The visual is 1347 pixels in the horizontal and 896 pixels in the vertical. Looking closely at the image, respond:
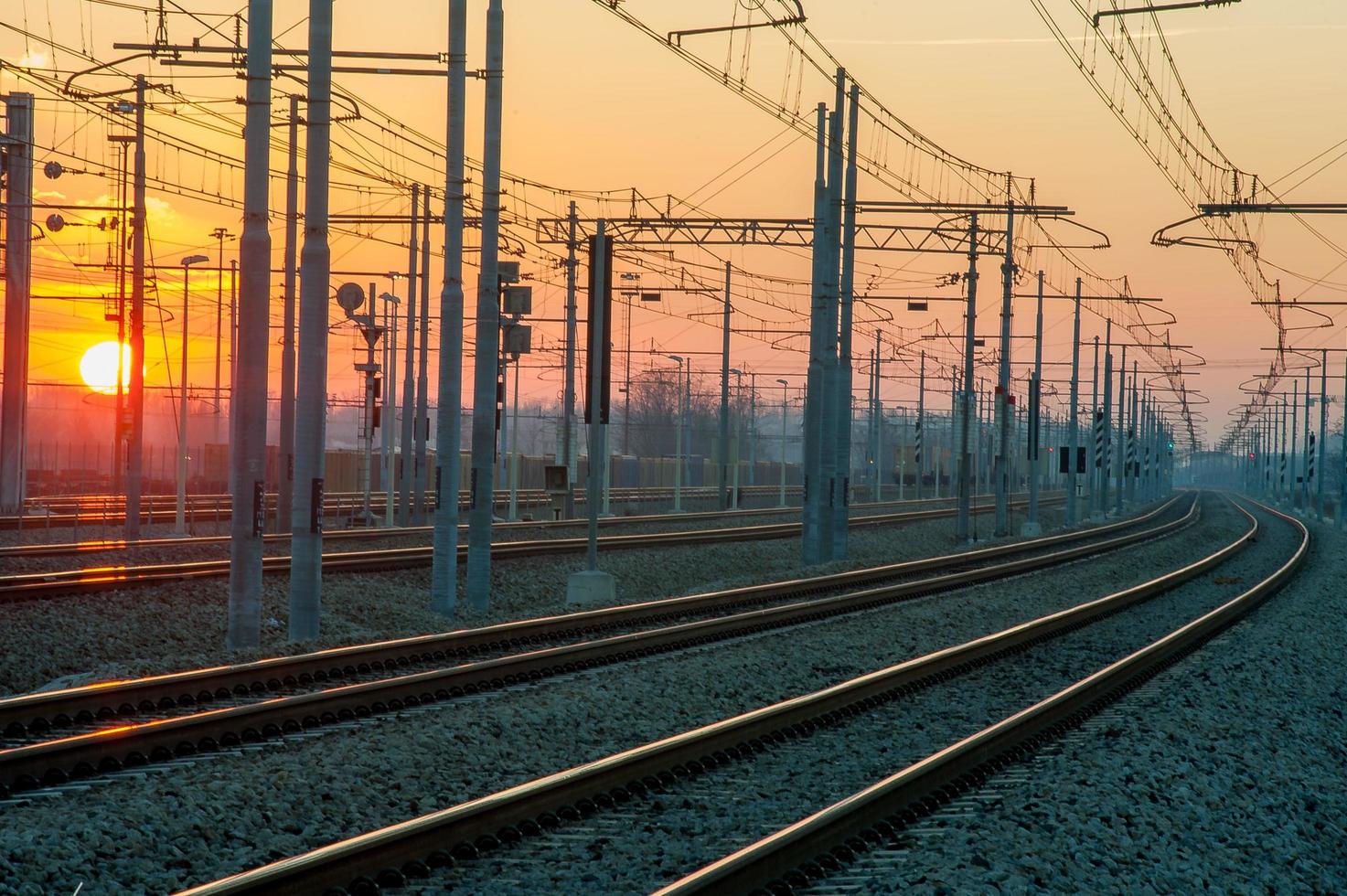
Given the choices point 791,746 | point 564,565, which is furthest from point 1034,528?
point 791,746

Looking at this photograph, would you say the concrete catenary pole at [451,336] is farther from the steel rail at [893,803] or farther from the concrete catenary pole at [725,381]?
the concrete catenary pole at [725,381]

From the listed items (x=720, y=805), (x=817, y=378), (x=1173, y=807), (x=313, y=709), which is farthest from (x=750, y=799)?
(x=817, y=378)

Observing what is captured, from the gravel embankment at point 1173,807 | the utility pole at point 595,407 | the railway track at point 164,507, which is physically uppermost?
the utility pole at point 595,407

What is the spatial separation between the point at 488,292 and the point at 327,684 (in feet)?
25.8

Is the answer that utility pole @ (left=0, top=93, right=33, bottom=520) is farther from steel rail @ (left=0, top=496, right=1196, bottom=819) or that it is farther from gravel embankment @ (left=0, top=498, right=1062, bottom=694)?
steel rail @ (left=0, top=496, right=1196, bottom=819)

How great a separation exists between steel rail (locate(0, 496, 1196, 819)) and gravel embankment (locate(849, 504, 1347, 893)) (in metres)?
5.30

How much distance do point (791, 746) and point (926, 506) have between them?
62.7 m

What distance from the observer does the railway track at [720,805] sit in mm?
7496

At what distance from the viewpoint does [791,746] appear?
1170 centimetres

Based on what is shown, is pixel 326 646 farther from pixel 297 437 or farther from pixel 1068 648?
pixel 1068 648

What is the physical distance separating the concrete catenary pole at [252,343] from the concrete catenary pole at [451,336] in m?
3.78

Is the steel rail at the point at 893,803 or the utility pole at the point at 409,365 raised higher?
the utility pole at the point at 409,365

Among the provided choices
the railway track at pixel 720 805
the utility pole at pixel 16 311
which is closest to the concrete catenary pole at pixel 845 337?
the railway track at pixel 720 805

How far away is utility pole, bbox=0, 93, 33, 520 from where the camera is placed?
39875 mm
